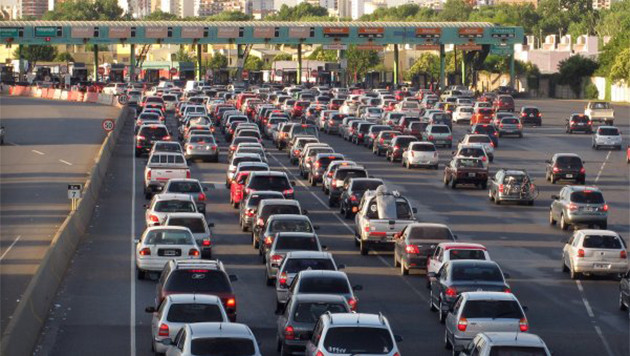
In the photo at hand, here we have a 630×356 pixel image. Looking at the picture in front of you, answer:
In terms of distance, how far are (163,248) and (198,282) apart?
695 cm

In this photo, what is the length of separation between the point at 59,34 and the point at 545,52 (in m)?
63.4

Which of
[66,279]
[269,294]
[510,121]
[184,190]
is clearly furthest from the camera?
[510,121]

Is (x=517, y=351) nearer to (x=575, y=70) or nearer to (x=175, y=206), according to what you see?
(x=175, y=206)

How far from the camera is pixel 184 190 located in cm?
4594

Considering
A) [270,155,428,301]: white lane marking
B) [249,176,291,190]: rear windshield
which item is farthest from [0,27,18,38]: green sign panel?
[249,176,291,190]: rear windshield

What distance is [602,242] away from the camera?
114 ft

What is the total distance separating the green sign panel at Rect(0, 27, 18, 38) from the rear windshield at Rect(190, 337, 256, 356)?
127065mm

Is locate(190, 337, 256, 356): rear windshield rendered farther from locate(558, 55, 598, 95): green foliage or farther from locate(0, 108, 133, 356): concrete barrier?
locate(558, 55, 598, 95): green foliage

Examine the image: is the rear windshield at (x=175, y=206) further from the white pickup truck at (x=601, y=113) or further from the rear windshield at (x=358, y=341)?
the white pickup truck at (x=601, y=113)

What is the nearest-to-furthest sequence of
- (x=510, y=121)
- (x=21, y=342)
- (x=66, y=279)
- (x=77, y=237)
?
(x=21, y=342) → (x=66, y=279) → (x=77, y=237) → (x=510, y=121)

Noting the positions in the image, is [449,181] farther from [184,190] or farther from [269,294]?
[269,294]

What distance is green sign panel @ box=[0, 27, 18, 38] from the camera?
143m

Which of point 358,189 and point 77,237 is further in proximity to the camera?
point 358,189

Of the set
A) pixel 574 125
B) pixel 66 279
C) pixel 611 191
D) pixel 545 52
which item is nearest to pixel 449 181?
pixel 611 191
